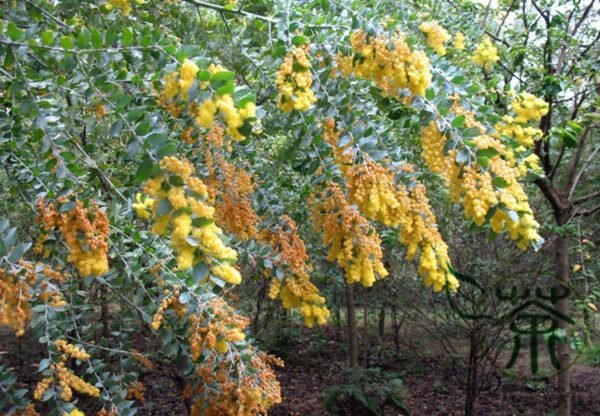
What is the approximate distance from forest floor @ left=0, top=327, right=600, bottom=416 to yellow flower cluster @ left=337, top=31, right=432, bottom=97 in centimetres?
395

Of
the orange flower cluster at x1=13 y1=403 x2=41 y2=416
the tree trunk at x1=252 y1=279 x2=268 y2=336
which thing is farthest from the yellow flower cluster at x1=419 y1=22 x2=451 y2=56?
the tree trunk at x1=252 y1=279 x2=268 y2=336

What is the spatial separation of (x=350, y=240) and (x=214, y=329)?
0.67 m

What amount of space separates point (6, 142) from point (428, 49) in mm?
1913

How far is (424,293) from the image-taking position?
5.35 meters

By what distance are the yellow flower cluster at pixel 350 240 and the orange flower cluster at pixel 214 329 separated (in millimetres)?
511

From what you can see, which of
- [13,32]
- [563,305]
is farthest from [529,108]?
[563,305]

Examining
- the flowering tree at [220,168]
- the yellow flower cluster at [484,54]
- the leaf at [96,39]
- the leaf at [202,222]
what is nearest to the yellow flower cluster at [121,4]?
the flowering tree at [220,168]

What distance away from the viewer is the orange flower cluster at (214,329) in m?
2.23

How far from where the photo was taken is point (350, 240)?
7.77ft

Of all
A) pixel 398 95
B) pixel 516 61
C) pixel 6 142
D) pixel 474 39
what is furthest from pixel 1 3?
pixel 516 61

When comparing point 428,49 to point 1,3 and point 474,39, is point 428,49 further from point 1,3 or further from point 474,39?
point 1,3

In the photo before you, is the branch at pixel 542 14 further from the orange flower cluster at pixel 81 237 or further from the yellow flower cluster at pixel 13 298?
the yellow flower cluster at pixel 13 298

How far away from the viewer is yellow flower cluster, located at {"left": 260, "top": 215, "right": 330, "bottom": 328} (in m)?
2.72

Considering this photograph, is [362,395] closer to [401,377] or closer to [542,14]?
[401,377]
